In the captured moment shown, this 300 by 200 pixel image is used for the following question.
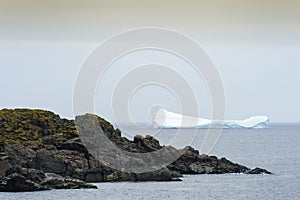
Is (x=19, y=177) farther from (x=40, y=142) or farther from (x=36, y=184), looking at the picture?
(x=40, y=142)

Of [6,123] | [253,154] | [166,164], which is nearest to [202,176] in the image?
[166,164]

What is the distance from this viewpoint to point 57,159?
74.8 metres

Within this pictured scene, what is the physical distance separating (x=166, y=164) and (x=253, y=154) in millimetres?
56295

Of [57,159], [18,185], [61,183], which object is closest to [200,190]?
[61,183]

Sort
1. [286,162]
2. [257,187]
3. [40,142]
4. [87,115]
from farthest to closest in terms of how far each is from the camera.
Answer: [286,162]
[87,115]
[40,142]
[257,187]

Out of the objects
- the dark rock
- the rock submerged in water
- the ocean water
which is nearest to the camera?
the dark rock

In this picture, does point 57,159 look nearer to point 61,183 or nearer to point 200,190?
point 61,183

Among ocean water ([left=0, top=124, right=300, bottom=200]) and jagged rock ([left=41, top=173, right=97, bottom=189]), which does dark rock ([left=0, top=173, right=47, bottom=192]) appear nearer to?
ocean water ([left=0, top=124, right=300, bottom=200])

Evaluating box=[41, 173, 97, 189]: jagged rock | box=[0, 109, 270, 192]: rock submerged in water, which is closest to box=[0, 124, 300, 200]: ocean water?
box=[41, 173, 97, 189]: jagged rock

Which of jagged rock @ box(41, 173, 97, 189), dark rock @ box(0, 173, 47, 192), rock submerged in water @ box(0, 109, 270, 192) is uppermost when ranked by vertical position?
rock submerged in water @ box(0, 109, 270, 192)

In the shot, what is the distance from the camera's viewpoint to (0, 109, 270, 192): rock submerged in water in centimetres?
6894

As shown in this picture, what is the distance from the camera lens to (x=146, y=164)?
7962 centimetres

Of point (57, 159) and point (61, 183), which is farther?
point (57, 159)

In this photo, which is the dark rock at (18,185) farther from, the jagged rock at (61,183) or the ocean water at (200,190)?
the jagged rock at (61,183)
